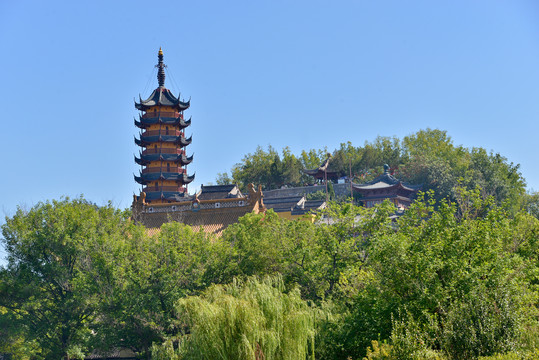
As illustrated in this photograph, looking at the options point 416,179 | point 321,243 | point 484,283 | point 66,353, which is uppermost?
point 416,179

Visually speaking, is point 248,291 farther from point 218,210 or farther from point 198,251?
point 218,210

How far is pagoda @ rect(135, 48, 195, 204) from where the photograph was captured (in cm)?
4972

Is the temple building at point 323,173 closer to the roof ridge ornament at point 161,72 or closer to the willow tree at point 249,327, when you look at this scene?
the roof ridge ornament at point 161,72

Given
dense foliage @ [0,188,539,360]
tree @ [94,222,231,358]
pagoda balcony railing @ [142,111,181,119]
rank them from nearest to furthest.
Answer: dense foliage @ [0,188,539,360]
tree @ [94,222,231,358]
pagoda balcony railing @ [142,111,181,119]

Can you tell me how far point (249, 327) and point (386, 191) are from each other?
4153 centimetres

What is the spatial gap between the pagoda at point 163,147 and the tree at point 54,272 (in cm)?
2007

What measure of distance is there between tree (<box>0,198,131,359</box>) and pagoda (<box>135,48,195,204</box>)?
2007cm

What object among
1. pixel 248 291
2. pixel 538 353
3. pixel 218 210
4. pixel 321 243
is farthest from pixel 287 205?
pixel 538 353

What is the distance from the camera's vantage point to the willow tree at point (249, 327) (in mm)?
16625

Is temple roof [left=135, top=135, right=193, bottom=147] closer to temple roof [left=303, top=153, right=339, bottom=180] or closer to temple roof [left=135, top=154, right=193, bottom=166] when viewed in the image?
temple roof [left=135, top=154, right=193, bottom=166]

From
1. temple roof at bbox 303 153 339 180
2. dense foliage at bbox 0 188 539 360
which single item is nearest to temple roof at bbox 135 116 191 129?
temple roof at bbox 303 153 339 180

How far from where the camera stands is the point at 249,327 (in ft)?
54.6

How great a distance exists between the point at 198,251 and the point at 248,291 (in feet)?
29.5

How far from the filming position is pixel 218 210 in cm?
3541
